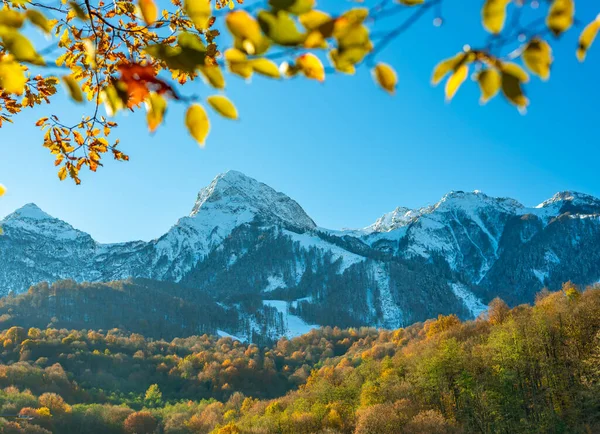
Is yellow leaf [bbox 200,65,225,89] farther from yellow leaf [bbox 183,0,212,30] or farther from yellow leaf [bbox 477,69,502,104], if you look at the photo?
yellow leaf [bbox 477,69,502,104]

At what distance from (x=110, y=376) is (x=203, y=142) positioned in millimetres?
89518

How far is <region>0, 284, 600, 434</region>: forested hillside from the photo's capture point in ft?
98.3

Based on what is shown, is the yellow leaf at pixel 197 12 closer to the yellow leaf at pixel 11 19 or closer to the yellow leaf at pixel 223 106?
the yellow leaf at pixel 223 106

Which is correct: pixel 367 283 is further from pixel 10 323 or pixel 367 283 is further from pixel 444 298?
pixel 10 323

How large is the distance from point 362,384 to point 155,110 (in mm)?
45063

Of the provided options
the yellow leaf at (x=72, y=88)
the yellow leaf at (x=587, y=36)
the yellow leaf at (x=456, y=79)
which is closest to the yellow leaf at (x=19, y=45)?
the yellow leaf at (x=72, y=88)

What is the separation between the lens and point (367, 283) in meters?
188

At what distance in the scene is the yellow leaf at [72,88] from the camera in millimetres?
1201

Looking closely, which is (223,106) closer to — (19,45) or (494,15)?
(19,45)

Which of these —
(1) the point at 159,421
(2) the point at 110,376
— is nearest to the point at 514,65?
(1) the point at 159,421

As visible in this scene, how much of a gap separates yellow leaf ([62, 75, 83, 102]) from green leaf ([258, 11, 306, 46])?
65cm

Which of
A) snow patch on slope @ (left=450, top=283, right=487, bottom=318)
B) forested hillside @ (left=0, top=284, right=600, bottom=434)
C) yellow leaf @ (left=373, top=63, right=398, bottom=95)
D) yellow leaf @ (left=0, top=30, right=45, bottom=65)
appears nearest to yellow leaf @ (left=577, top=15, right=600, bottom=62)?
yellow leaf @ (left=373, top=63, right=398, bottom=95)

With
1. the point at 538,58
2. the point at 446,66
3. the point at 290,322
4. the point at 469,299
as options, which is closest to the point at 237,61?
the point at 446,66

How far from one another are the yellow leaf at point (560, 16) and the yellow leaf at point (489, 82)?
0.56ft
